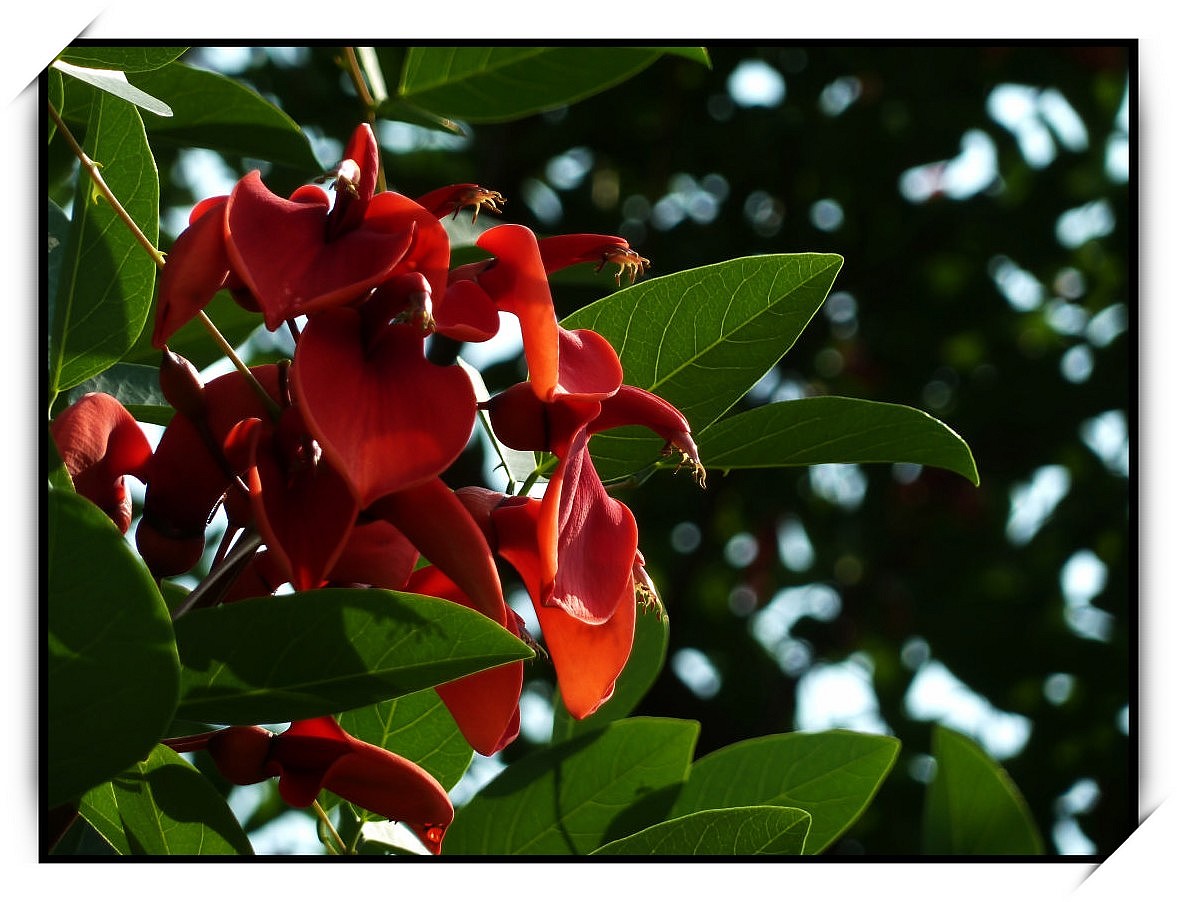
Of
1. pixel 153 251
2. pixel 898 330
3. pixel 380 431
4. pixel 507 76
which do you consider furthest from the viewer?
pixel 898 330

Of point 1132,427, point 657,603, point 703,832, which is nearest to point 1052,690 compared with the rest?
point 1132,427

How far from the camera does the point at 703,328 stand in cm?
64

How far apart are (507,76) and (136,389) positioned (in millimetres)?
267

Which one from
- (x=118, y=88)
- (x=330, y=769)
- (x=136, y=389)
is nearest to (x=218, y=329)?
(x=136, y=389)

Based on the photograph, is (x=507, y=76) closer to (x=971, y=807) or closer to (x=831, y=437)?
(x=831, y=437)

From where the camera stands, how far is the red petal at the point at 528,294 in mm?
441

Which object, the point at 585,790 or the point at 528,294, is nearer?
the point at 528,294

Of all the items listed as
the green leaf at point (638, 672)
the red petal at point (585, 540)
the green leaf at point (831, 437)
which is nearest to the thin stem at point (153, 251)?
the red petal at point (585, 540)

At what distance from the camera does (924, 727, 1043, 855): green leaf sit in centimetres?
60

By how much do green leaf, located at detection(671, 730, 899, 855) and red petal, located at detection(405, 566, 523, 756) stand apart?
244 mm

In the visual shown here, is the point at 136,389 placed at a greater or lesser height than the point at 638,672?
greater

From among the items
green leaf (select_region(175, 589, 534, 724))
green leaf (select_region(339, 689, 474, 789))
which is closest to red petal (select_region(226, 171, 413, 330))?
green leaf (select_region(175, 589, 534, 724))
